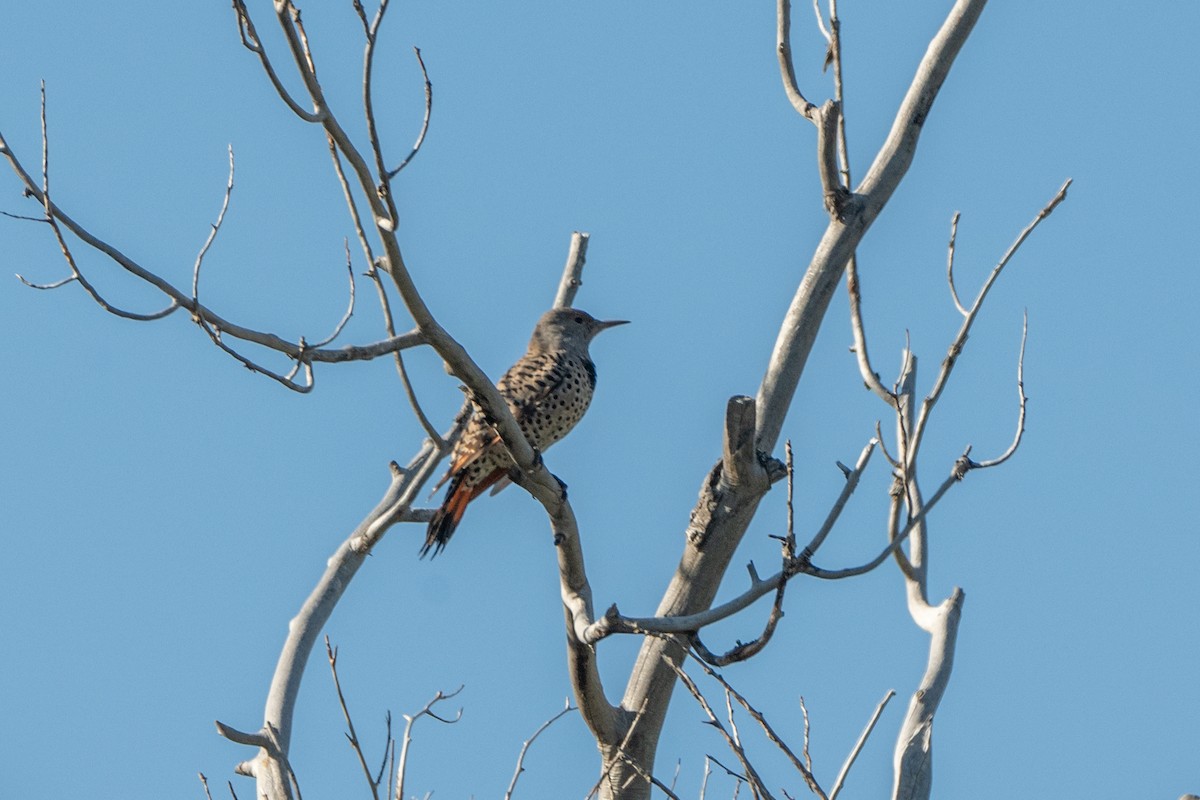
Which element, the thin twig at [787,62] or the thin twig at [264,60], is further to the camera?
the thin twig at [787,62]

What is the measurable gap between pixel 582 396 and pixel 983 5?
2.68 meters

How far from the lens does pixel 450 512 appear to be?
6.45 meters

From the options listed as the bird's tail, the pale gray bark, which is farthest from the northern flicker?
the pale gray bark

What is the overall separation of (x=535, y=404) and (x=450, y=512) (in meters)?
0.86

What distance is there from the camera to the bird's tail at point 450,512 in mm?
6379

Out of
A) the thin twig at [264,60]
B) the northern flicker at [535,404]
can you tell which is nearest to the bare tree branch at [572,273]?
the northern flicker at [535,404]

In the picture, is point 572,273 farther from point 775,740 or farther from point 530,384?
point 775,740

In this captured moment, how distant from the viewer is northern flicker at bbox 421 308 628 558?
6430 millimetres

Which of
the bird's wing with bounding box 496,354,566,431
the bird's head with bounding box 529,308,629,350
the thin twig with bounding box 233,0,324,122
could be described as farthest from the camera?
the bird's head with bounding box 529,308,629,350

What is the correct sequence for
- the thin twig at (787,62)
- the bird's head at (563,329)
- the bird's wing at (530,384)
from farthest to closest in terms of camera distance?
the bird's head at (563,329), the bird's wing at (530,384), the thin twig at (787,62)

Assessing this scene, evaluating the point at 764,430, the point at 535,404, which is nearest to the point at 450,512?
the point at 535,404

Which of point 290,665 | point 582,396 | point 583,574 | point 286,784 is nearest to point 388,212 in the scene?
point 583,574

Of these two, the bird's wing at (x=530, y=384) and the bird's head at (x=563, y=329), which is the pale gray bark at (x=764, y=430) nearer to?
the bird's wing at (x=530, y=384)

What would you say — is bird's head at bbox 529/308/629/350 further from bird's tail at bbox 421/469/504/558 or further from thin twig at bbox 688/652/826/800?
thin twig at bbox 688/652/826/800
